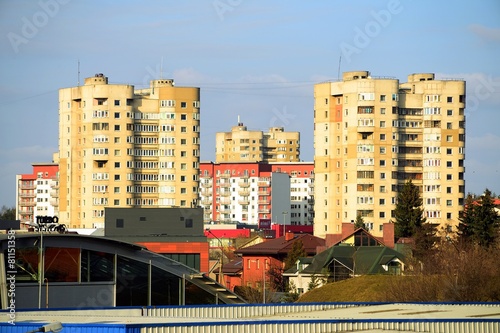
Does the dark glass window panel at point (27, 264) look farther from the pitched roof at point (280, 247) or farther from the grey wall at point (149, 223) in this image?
the pitched roof at point (280, 247)

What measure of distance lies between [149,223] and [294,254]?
16145 millimetres

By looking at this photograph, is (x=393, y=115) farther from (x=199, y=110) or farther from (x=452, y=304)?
(x=452, y=304)

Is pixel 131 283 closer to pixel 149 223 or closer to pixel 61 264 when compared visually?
pixel 61 264

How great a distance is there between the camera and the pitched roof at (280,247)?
11062 cm

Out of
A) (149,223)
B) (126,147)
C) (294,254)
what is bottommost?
(294,254)

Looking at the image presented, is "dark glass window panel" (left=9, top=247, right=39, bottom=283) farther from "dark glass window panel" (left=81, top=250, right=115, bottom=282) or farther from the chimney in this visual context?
the chimney

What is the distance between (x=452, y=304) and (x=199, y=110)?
416 feet

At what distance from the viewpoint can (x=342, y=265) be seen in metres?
96.7

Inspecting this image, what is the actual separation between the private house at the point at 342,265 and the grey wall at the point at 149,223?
8.96 m

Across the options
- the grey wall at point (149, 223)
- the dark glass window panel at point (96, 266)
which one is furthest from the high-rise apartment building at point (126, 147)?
the dark glass window panel at point (96, 266)

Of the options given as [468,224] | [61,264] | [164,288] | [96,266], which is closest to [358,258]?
[468,224]

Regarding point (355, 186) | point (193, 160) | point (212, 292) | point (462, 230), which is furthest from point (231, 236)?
point (212, 292)

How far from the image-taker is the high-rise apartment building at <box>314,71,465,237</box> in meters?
160

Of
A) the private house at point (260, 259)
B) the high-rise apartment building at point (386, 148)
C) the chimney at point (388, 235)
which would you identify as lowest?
the private house at point (260, 259)
